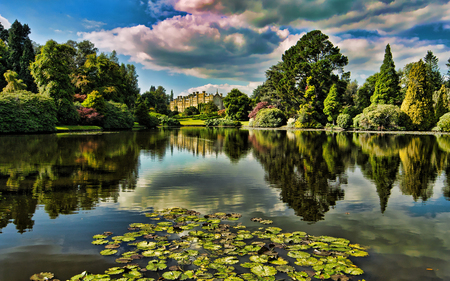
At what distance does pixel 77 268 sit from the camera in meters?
3.38

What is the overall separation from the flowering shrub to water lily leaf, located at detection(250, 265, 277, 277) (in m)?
39.9

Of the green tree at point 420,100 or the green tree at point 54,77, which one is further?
the green tree at point 420,100

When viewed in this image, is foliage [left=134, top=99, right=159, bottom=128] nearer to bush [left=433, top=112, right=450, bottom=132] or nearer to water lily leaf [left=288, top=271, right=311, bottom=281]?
bush [left=433, top=112, right=450, bottom=132]

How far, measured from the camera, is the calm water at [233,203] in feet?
12.1

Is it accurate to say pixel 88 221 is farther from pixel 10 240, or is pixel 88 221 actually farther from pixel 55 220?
pixel 10 240

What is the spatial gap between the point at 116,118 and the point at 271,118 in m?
28.5

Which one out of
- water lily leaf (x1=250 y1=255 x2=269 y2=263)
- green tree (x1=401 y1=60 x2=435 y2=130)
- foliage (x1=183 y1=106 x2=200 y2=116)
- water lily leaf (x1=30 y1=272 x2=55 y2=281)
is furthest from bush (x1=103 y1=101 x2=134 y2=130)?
foliage (x1=183 y1=106 x2=200 y2=116)

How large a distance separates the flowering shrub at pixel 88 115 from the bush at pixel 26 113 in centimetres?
576

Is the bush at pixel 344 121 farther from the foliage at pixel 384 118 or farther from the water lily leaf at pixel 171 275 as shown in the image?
the water lily leaf at pixel 171 275

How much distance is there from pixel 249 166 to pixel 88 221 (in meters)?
7.35

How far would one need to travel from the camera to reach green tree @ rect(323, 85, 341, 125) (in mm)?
42469

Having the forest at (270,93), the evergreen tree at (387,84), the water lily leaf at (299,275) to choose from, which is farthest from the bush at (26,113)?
the evergreen tree at (387,84)

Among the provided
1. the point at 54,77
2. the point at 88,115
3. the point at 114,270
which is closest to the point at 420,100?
the point at 114,270

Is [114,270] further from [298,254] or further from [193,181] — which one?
[193,181]
